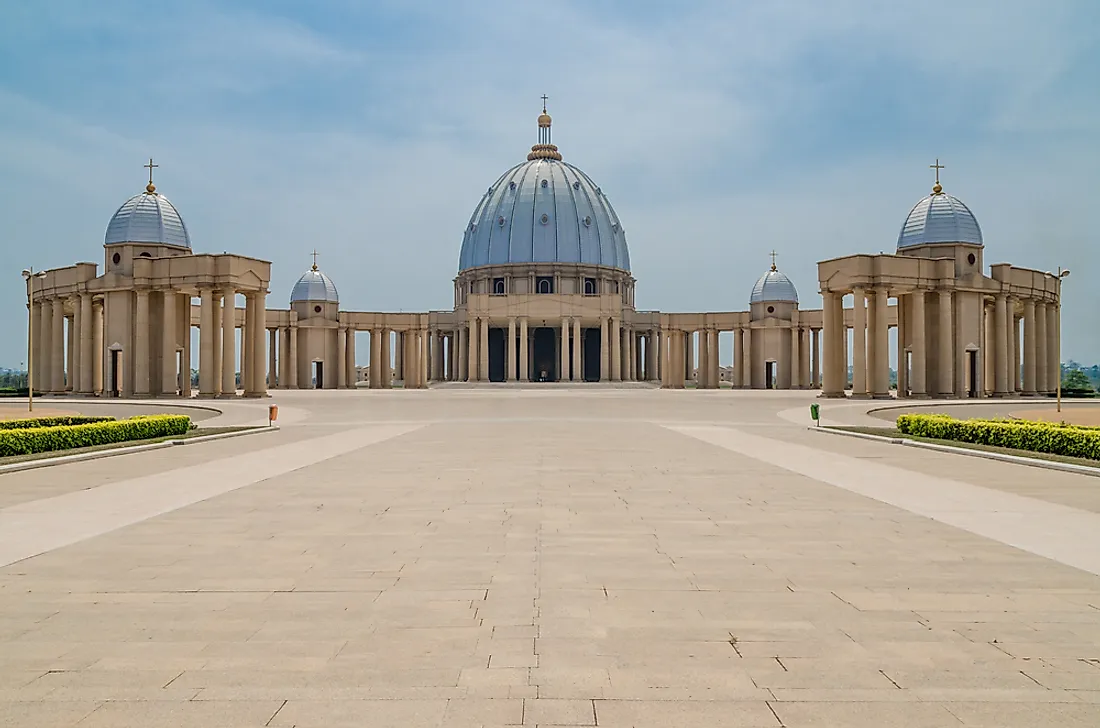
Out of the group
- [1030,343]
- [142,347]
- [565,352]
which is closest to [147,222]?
[142,347]

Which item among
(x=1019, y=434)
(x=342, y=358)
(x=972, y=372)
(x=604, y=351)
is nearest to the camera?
(x=1019, y=434)

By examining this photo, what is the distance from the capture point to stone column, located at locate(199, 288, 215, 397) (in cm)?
6206

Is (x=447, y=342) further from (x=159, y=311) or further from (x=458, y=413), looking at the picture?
(x=458, y=413)

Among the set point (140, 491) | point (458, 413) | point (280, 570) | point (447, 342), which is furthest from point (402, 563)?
point (447, 342)

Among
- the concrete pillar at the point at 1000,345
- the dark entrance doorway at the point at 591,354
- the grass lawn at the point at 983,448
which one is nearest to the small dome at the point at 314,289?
the dark entrance doorway at the point at 591,354

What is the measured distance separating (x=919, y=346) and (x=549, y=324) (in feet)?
146

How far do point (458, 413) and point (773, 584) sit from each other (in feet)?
105

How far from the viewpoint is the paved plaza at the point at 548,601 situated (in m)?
5.24

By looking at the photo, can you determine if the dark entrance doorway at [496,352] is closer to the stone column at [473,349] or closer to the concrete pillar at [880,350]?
the stone column at [473,349]

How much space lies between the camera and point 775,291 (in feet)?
302

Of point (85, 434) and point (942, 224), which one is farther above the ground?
point (942, 224)

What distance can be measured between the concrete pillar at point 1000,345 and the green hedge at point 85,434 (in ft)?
202

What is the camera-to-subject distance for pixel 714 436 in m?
26.2

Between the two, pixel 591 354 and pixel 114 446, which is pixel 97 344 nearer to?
pixel 114 446
